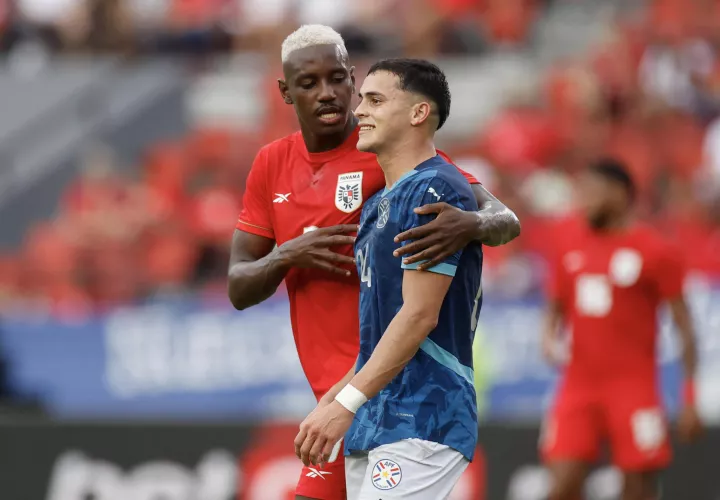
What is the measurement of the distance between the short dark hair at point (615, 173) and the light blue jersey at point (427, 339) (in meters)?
3.99

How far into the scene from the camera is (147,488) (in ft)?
29.0

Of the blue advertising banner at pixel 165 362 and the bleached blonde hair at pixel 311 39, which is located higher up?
the bleached blonde hair at pixel 311 39

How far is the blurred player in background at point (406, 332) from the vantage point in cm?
423

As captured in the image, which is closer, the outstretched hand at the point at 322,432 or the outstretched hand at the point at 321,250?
the outstretched hand at the point at 322,432

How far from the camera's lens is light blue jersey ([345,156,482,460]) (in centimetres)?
435

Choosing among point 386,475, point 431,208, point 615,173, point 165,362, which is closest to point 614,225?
point 615,173

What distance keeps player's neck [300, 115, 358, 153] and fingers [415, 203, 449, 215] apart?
84 centimetres

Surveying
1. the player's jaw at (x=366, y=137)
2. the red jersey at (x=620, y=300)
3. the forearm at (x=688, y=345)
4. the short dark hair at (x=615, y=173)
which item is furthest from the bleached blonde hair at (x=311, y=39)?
the forearm at (x=688, y=345)

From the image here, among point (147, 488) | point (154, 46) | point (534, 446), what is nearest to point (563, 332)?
point (534, 446)

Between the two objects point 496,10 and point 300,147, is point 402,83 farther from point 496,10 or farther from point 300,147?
point 496,10

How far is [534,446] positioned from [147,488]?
2.70m

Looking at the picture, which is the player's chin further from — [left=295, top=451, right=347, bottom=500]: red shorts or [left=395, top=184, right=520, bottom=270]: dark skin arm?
[left=295, top=451, right=347, bottom=500]: red shorts

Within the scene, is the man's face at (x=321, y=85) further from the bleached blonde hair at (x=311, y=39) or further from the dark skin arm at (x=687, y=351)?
the dark skin arm at (x=687, y=351)

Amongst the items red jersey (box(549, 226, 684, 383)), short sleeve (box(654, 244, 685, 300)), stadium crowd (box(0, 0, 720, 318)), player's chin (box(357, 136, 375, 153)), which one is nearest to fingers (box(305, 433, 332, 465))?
player's chin (box(357, 136, 375, 153))
